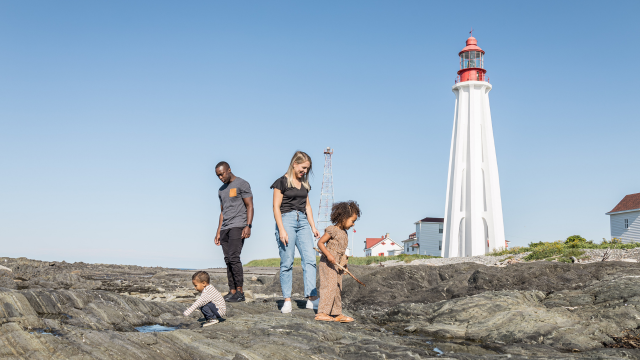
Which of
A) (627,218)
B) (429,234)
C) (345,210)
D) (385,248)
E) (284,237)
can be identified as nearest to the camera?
(345,210)

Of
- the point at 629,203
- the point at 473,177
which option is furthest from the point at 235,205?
the point at 629,203

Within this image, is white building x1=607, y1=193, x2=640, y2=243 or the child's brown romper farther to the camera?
white building x1=607, y1=193, x2=640, y2=243

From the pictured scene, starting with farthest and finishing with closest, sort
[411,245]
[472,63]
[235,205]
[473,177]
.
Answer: [411,245] < [472,63] < [473,177] < [235,205]

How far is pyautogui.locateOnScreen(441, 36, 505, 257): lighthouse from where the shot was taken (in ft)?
107

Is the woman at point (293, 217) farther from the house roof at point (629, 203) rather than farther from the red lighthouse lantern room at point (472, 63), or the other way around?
the house roof at point (629, 203)

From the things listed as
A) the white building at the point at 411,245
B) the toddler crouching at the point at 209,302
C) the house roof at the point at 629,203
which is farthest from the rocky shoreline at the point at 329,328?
the white building at the point at 411,245

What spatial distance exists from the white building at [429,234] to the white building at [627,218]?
51.1 ft

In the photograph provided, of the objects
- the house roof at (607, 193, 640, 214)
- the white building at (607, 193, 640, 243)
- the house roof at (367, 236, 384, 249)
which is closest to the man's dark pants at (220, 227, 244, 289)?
the white building at (607, 193, 640, 243)

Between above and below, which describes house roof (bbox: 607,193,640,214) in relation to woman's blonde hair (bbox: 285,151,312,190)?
above

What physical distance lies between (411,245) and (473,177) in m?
24.5

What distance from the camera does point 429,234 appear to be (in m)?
51.3

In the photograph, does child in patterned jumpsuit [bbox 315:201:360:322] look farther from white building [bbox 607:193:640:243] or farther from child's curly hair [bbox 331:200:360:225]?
white building [bbox 607:193:640:243]

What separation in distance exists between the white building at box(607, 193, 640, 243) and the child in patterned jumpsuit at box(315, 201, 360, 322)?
121ft

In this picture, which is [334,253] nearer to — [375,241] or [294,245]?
[294,245]
